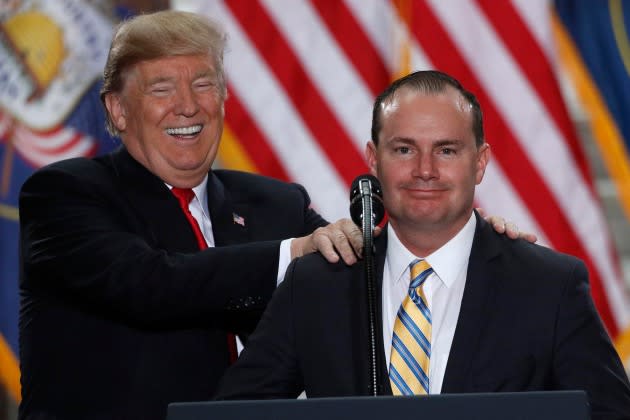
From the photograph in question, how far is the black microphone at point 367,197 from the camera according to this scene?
1.65 metres

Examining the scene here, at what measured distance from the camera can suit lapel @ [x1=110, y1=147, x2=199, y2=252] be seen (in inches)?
90.7

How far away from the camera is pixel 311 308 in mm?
1869

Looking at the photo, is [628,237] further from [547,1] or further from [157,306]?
[157,306]

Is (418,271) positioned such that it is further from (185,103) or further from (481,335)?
(185,103)

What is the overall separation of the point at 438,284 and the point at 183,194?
77 cm

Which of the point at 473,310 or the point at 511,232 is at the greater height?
the point at 511,232

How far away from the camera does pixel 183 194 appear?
7.84ft

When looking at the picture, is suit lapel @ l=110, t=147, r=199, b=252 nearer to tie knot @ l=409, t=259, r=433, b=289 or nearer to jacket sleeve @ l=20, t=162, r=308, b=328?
jacket sleeve @ l=20, t=162, r=308, b=328

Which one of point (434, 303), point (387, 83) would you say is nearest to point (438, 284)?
point (434, 303)

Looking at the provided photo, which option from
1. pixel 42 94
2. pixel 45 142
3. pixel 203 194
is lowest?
pixel 203 194

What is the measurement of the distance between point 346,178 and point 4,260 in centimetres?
132

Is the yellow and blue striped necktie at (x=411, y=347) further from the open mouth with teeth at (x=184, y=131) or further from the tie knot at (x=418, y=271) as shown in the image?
the open mouth with teeth at (x=184, y=131)

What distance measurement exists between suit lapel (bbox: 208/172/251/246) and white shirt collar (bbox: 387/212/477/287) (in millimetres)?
599

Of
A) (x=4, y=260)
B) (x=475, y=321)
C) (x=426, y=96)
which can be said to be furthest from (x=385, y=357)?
(x=4, y=260)
